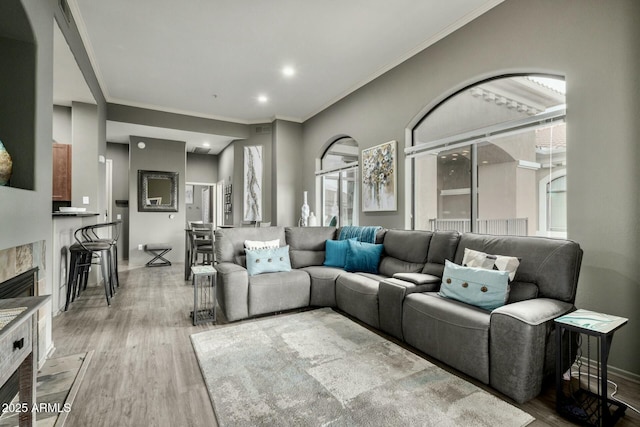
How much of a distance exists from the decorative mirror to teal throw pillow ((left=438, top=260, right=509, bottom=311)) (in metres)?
6.25

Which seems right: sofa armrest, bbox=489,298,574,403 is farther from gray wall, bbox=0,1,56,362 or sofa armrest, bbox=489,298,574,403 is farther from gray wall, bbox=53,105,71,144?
gray wall, bbox=53,105,71,144

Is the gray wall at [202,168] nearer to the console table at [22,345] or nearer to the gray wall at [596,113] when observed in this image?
the gray wall at [596,113]

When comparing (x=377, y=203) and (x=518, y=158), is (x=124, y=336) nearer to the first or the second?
(x=377, y=203)

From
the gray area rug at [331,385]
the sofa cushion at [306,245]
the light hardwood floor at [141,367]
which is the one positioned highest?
the sofa cushion at [306,245]

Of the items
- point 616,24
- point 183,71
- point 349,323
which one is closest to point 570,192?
point 616,24

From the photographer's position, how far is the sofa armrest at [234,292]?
3133 millimetres

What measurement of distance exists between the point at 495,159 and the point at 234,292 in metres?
3.10

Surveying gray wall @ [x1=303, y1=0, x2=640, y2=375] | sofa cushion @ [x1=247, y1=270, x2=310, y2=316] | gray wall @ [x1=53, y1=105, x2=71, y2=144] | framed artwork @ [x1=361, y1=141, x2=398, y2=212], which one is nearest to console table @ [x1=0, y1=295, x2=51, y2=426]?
sofa cushion @ [x1=247, y1=270, x2=310, y2=316]

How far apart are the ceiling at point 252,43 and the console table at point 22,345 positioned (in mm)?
2919

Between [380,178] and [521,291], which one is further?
[380,178]

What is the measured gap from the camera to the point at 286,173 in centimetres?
634

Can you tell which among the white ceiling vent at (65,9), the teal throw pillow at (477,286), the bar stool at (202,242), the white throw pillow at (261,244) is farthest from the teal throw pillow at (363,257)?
the white ceiling vent at (65,9)

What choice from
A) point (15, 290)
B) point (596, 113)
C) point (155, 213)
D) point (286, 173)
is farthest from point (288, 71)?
point (155, 213)

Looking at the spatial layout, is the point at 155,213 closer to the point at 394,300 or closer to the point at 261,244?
the point at 261,244
